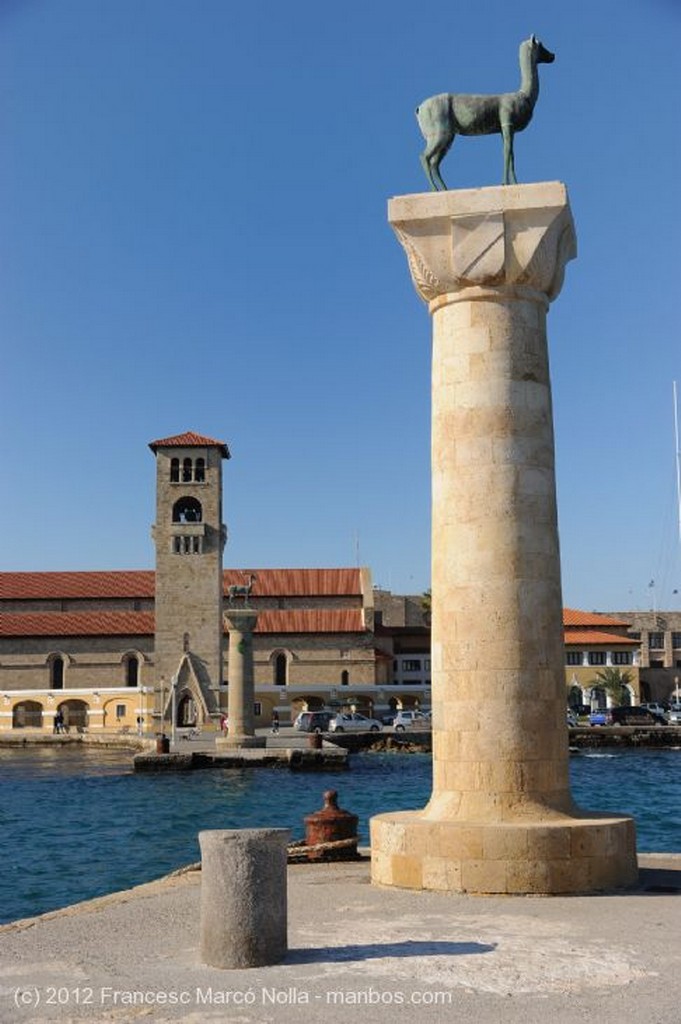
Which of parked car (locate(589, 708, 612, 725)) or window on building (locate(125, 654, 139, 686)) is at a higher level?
window on building (locate(125, 654, 139, 686))

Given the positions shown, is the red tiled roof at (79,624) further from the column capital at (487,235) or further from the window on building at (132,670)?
the column capital at (487,235)

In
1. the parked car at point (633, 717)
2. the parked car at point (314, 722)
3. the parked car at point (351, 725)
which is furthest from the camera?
the parked car at point (633, 717)

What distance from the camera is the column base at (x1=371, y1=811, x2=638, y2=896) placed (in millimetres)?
9891

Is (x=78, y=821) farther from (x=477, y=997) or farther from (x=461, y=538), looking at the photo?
(x=477, y=997)

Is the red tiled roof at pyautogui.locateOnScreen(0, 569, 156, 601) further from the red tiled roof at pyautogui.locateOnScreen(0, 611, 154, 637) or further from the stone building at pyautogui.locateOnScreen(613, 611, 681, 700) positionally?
the stone building at pyautogui.locateOnScreen(613, 611, 681, 700)

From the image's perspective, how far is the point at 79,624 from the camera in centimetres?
7900

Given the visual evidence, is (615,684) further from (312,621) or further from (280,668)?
(280,668)

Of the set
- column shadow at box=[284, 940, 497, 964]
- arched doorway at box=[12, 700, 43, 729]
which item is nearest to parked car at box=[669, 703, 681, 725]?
arched doorway at box=[12, 700, 43, 729]

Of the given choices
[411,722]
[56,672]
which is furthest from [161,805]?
[56,672]

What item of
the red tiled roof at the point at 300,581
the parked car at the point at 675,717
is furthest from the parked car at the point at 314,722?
the parked car at the point at 675,717

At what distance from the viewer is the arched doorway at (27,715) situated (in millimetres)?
71688

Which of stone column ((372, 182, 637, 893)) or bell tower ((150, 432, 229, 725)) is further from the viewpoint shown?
bell tower ((150, 432, 229, 725))

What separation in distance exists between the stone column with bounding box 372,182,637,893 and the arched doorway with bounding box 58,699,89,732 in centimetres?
6357

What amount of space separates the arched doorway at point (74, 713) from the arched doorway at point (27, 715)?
1.55 meters
